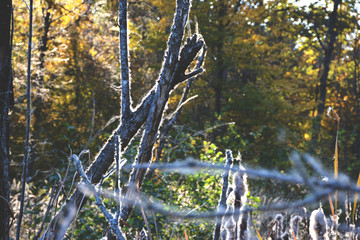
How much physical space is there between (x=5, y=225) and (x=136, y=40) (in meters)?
9.81

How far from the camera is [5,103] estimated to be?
168 centimetres

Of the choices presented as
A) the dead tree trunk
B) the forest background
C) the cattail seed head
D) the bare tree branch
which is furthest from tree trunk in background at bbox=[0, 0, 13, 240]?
the forest background

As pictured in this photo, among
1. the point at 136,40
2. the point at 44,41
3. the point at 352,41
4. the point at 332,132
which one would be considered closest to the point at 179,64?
the point at 44,41

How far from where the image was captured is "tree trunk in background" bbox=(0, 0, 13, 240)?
64.8 inches

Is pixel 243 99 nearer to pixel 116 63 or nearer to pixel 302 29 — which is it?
pixel 302 29

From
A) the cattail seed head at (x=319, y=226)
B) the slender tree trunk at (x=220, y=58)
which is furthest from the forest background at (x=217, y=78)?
the cattail seed head at (x=319, y=226)

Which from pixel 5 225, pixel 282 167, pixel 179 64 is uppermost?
pixel 179 64

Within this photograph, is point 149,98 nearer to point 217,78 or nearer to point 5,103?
point 5,103

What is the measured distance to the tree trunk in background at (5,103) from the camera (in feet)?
5.40

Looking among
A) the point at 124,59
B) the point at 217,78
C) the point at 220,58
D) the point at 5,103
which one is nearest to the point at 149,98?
the point at 124,59

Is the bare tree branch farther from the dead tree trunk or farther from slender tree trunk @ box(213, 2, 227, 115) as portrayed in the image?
slender tree trunk @ box(213, 2, 227, 115)

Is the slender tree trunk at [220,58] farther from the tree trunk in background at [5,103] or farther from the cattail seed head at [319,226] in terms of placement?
the cattail seed head at [319,226]

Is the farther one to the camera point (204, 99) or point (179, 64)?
point (204, 99)

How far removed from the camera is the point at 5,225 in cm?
165
